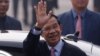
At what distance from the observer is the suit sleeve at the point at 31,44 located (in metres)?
6.22

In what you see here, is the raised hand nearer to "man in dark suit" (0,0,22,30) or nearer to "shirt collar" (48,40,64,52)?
"shirt collar" (48,40,64,52)

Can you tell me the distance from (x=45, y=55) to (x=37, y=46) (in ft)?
0.36

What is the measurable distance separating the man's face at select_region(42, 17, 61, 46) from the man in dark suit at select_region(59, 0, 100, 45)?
1686 millimetres

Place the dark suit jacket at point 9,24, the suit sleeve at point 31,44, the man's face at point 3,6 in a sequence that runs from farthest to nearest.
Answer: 1. the man's face at point 3,6
2. the dark suit jacket at point 9,24
3. the suit sleeve at point 31,44

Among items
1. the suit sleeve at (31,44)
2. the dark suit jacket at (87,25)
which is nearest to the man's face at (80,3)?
the dark suit jacket at (87,25)

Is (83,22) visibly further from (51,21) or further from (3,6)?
(51,21)

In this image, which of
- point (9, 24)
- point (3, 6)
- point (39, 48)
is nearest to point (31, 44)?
point (39, 48)

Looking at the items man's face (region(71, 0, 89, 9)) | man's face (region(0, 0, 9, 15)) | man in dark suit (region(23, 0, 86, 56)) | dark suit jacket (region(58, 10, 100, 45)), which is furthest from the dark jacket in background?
man's face (region(0, 0, 9, 15))

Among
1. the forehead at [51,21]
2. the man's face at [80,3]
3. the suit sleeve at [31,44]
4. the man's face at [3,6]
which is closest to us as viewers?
the suit sleeve at [31,44]

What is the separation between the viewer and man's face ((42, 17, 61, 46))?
6430mm

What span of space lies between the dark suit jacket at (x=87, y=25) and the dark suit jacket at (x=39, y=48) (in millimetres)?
1763

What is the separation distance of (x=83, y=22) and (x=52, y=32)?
195 cm

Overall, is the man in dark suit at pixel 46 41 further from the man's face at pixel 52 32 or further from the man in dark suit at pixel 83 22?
the man in dark suit at pixel 83 22

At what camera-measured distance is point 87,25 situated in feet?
27.4
